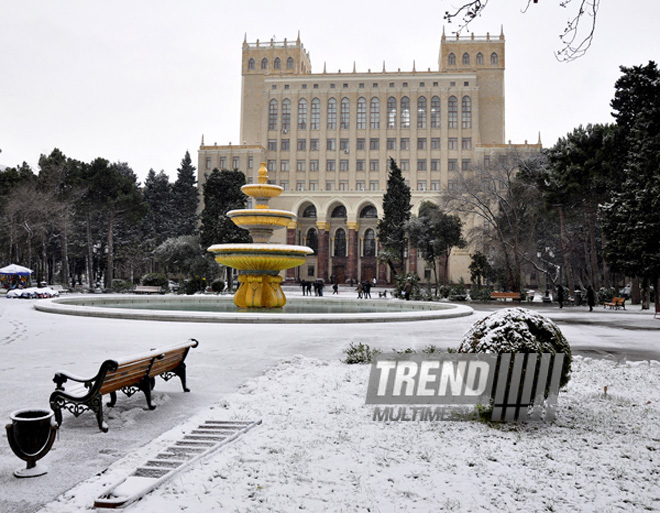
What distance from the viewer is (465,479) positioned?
3.44 m

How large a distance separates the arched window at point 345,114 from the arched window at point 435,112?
35.8 feet

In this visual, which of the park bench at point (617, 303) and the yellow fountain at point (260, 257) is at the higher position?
the yellow fountain at point (260, 257)

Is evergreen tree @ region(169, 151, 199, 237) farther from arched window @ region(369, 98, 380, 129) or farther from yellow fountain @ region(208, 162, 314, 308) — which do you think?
yellow fountain @ region(208, 162, 314, 308)

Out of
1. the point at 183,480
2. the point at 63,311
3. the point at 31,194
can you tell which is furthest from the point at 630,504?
the point at 31,194

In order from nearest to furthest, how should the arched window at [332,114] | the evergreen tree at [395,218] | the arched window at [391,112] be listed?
the evergreen tree at [395,218] < the arched window at [391,112] < the arched window at [332,114]

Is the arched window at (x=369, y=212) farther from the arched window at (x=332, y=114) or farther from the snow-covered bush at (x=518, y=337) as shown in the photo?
the snow-covered bush at (x=518, y=337)

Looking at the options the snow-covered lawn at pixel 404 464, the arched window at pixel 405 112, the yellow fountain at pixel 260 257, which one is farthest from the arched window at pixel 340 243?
the snow-covered lawn at pixel 404 464

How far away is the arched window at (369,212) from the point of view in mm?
66688

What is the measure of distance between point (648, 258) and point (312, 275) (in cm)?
5027

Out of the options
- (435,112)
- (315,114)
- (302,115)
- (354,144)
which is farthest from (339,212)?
(435,112)

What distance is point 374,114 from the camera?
68688 mm

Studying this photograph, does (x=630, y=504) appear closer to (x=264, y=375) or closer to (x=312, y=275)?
(x=264, y=375)

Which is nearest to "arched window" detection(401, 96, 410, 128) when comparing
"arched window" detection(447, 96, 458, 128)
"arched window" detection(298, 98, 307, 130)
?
"arched window" detection(447, 96, 458, 128)

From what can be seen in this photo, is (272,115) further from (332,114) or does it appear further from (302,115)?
(332,114)
